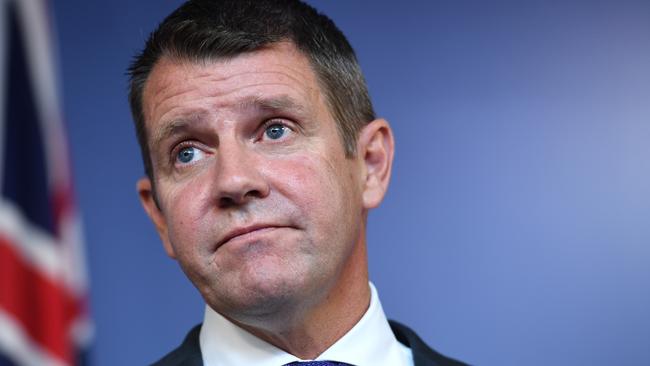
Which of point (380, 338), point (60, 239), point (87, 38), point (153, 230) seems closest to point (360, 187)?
point (380, 338)

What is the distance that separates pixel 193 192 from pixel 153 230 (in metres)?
1.12

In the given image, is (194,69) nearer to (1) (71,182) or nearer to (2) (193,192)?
(2) (193,192)

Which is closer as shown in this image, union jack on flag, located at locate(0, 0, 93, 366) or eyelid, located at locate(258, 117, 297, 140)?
eyelid, located at locate(258, 117, 297, 140)

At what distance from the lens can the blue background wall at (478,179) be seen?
2682mm

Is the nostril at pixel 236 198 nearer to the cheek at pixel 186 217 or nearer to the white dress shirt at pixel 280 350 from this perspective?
the cheek at pixel 186 217

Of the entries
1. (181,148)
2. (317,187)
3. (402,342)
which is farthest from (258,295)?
(402,342)

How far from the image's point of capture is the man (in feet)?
5.28

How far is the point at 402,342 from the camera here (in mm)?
2059

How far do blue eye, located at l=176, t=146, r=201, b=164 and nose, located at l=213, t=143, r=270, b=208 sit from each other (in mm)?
77

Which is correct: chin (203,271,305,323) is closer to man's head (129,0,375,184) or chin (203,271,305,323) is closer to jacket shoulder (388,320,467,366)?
man's head (129,0,375,184)

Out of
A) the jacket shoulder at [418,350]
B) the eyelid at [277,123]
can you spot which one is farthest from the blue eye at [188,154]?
the jacket shoulder at [418,350]

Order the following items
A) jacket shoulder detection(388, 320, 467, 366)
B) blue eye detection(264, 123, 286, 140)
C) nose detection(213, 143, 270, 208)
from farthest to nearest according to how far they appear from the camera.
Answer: jacket shoulder detection(388, 320, 467, 366) → blue eye detection(264, 123, 286, 140) → nose detection(213, 143, 270, 208)

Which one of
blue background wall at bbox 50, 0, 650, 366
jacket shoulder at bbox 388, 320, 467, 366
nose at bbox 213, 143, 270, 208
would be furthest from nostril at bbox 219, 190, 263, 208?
blue background wall at bbox 50, 0, 650, 366

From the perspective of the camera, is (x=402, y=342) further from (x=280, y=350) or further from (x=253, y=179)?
(x=253, y=179)
